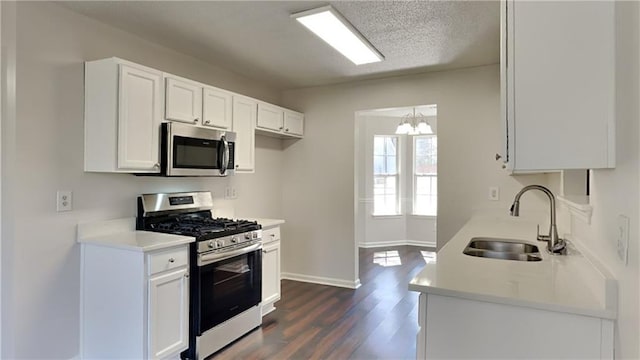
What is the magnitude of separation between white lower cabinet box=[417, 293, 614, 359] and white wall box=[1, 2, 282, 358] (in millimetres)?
2290

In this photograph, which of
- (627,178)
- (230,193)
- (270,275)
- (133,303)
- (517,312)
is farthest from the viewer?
(230,193)

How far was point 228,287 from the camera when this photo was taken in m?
2.86

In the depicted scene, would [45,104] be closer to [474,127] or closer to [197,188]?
[197,188]

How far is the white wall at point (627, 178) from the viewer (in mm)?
1027

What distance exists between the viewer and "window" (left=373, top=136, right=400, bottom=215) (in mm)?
7010

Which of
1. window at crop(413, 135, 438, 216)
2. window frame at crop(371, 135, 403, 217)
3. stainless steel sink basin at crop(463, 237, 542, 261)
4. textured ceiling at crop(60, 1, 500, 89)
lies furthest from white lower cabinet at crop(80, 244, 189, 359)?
window at crop(413, 135, 438, 216)

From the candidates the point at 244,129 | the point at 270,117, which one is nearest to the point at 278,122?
the point at 270,117

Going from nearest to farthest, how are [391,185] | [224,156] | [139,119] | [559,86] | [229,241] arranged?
[559,86] < [139,119] < [229,241] < [224,156] < [391,185]

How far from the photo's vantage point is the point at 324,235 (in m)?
4.54

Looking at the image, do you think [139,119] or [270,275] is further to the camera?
[270,275]

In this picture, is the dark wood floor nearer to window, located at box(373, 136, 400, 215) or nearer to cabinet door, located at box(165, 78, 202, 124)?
cabinet door, located at box(165, 78, 202, 124)

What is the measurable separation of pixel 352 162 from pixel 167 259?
8.30 feet

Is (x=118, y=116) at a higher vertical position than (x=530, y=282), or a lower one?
higher

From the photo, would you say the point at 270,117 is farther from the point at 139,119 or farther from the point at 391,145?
the point at 391,145
